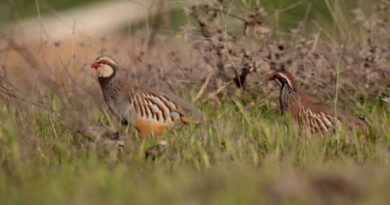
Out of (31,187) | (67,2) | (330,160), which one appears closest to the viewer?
(31,187)

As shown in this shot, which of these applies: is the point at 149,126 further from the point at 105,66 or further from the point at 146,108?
the point at 105,66

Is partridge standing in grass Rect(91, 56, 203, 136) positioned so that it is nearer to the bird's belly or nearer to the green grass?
the bird's belly

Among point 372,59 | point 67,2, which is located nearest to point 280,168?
point 372,59

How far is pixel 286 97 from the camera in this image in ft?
25.0

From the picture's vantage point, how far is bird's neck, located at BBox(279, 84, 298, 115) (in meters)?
7.54

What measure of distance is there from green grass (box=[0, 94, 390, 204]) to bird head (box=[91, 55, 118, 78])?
32.1 inches

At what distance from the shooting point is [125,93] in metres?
7.59

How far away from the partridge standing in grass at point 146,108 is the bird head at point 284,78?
75 cm

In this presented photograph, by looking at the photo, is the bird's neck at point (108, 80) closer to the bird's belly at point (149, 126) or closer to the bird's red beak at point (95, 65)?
the bird's red beak at point (95, 65)

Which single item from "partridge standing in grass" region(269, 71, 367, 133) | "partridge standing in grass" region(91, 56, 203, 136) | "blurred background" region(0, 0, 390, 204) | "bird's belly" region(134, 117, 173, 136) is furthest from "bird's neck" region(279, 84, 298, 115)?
"bird's belly" region(134, 117, 173, 136)

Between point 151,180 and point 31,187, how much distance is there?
0.57m

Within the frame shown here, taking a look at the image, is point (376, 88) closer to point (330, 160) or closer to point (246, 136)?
point (246, 136)

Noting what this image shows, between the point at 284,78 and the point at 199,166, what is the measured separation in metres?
2.41

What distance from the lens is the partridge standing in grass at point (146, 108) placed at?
7.38 metres
